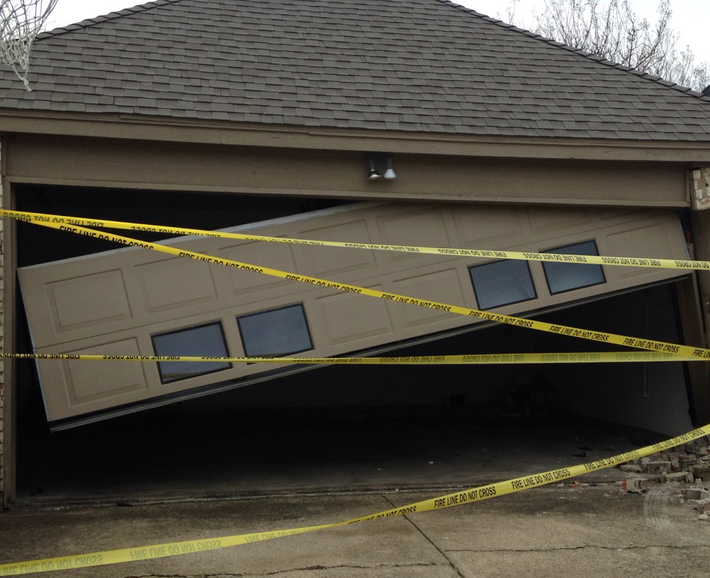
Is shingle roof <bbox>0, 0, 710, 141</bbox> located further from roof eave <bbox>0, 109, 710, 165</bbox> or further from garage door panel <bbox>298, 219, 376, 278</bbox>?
garage door panel <bbox>298, 219, 376, 278</bbox>

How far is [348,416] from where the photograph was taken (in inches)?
555

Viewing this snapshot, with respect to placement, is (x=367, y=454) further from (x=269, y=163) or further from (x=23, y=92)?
(x=23, y=92)

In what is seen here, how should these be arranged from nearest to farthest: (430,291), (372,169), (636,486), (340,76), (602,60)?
(636,486), (372,169), (430,291), (340,76), (602,60)

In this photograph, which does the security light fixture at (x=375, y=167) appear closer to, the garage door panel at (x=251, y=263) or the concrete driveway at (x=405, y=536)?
the garage door panel at (x=251, y=263)

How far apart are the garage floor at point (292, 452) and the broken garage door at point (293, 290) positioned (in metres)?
1.25

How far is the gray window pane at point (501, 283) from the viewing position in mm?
7898

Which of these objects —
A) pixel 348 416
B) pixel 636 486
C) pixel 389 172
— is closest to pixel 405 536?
pixel 636 486

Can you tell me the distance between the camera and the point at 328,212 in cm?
773


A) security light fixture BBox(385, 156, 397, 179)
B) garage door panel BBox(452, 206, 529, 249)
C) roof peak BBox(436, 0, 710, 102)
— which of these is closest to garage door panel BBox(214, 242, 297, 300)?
security light fixture BBox(385, 156, 397, 179)

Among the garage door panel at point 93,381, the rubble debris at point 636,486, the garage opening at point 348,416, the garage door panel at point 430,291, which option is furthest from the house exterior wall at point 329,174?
the rubble debris at point 636,486

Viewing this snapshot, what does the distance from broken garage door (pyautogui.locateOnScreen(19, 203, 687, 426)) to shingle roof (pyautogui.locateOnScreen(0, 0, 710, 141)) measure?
1.01 m

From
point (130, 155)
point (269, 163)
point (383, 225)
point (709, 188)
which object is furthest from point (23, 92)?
point (709, 188)

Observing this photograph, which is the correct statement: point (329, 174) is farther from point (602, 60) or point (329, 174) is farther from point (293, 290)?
point (602, 60)

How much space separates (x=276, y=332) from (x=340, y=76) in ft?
10.0
